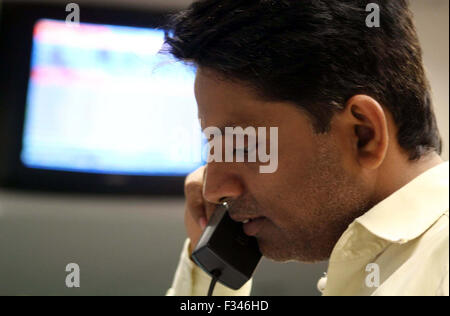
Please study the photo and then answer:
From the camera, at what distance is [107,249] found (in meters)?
1.24

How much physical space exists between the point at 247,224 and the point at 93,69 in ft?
2.07

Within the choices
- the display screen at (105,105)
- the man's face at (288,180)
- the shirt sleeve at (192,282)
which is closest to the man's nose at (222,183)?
the man's face at (288,180)

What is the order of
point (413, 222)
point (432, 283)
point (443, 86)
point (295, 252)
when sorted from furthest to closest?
point (443, 86)
point (295, 252)
point (413, 222)
point (432, 283)

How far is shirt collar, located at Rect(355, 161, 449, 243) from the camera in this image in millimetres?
688

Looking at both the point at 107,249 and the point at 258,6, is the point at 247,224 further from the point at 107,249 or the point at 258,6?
the point at 107,249

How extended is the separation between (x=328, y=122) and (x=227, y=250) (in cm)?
26

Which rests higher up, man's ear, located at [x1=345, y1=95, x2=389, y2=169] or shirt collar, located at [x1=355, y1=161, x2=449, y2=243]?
man's ear, located at [x1=345, y1=95, x2=389, y2=169]

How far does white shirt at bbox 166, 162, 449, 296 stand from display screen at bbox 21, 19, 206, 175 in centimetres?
61

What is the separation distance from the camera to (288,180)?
2.47 feet

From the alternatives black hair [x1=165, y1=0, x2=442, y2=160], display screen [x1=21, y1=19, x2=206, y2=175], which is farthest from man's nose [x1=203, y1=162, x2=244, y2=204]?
display screen [x1=21, y1=19, x2=206, y2=175]

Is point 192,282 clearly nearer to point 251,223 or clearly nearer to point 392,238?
point 251,223

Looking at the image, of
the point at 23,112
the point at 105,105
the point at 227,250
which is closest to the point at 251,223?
the point at 227,250

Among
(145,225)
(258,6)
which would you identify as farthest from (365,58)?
(145,225)

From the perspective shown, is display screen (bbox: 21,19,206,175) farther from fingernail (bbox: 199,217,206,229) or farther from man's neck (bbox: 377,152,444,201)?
man's neck (bbox: 377,152,444,201)
